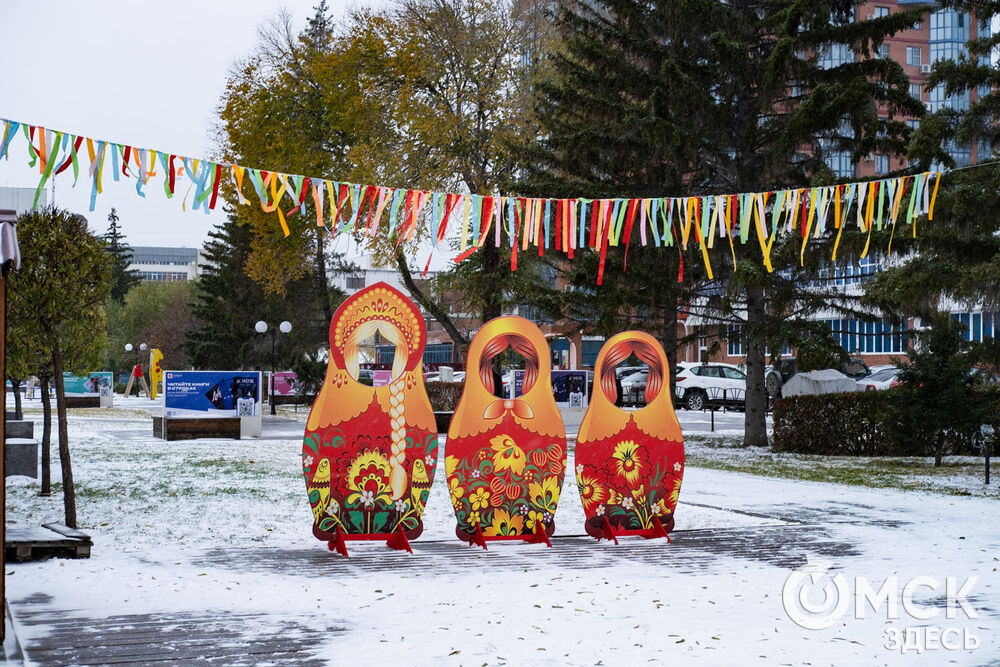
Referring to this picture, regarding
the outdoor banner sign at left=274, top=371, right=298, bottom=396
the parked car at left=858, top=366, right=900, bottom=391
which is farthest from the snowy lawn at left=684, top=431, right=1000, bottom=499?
the outdoor banner sign at left=274, top=371, right=298, bottom=396

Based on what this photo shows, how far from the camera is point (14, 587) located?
7781mm

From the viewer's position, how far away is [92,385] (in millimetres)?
44656

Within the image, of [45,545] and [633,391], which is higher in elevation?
[633,391]

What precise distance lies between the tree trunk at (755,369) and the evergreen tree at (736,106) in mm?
28

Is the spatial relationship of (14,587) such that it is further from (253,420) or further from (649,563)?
(253,420)

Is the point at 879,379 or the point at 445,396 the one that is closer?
the point at 879,379

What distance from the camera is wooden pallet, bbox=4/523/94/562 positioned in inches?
343

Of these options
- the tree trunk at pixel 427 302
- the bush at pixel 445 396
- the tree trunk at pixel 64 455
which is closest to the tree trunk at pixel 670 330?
the tree trunk at pixel 427 302

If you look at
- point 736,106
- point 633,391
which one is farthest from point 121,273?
point 736,106

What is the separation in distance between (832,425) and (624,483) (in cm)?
1219

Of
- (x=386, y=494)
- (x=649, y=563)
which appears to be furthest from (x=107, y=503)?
(x=649, y=563)

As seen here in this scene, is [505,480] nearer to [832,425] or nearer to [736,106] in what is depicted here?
[832,425]

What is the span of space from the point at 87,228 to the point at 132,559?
13.5 ft

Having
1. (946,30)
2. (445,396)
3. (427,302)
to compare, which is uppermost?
(946,30)
